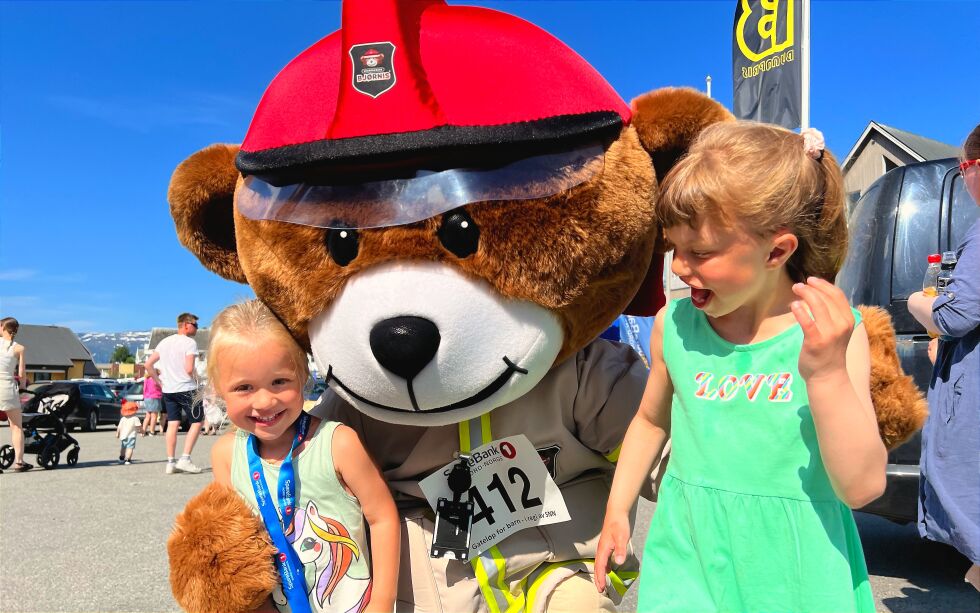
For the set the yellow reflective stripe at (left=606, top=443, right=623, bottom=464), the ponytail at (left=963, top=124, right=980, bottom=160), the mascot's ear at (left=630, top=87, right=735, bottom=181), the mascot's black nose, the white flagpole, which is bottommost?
the yellow reflective stripe at (left=606, top=443, right=623, bottom=464)

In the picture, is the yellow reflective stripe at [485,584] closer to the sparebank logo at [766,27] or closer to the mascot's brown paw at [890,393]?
the mascot's brown paw at [890,393]

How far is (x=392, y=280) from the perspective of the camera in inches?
65.0

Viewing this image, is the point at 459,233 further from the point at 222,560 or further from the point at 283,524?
the point at 222,560

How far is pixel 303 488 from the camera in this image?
1.91 m

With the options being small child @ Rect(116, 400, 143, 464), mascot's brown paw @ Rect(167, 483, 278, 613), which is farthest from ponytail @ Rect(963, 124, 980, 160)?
small child @ Rect(116, 400, 143, 464)

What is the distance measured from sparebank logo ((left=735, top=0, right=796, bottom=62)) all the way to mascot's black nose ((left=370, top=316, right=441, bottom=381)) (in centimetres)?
818

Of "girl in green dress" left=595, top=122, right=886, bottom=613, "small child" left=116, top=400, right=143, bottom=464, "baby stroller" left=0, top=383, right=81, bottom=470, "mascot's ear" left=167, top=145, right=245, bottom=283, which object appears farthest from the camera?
"small child" left=116, top=400, right=143, bottom=464

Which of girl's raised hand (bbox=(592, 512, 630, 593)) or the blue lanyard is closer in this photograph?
girl's raised hand (bbox=(592, 512, 630, 593))

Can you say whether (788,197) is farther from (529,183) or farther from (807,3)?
(807,3)

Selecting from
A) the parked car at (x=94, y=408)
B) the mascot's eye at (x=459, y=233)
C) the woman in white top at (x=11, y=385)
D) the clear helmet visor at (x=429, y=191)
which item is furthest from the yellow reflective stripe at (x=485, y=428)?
the parked car at (x=94, y=408)

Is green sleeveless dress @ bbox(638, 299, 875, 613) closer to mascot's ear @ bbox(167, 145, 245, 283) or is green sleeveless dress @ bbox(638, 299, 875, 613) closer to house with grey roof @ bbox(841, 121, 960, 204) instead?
mascot's ear @ bbox(167, 145, 245, 283)

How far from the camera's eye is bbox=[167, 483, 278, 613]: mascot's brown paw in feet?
5.99

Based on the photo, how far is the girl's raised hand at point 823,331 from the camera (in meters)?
1.32

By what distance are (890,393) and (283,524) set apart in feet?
4.99
